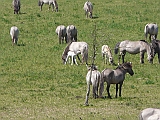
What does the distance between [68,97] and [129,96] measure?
8.06 feet

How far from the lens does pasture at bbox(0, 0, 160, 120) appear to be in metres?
21.3

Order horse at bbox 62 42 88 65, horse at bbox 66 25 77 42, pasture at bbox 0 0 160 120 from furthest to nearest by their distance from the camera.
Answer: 1. horse at bbox 66 25 77 42
2. horse at bbox 62 42 88 65
3. pasture at bbox 0 0 160 120

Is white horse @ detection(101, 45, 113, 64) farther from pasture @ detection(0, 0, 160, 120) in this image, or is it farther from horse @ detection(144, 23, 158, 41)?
horse @ detection(144, 23, 158, 41)

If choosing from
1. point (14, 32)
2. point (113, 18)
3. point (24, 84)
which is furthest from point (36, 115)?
point (113, 18)

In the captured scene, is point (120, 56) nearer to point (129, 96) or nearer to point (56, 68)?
point (56, 68)

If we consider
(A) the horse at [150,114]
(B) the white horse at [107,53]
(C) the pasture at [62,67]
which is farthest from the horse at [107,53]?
(A) the horse at [150,114]

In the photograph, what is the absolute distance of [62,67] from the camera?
103ft

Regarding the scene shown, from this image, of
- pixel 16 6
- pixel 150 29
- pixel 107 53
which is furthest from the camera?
pixel 16 6

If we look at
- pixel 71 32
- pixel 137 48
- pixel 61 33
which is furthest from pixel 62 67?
pixel 61 33

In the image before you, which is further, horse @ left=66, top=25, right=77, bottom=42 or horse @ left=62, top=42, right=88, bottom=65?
horse @ left=66, top=25, right=77, bottom=42

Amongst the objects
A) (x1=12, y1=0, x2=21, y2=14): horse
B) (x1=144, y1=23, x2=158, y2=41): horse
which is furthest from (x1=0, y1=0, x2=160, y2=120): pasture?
(x1=144, y1=23, x2=158, y2=41): horse

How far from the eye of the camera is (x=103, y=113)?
20.5 meters

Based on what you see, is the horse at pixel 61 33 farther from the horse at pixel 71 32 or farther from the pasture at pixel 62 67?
the pasture at pixel 62 67

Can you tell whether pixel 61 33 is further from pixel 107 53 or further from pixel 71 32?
pixel 107 53
